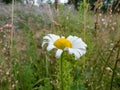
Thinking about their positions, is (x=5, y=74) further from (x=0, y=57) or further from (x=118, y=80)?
(x=118, y=80)

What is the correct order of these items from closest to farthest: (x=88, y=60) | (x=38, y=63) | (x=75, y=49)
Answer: (x=75, y=49) → (x=88, y=60) → (x=38, y=63)

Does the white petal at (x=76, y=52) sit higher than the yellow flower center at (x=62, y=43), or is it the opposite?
the yellow flower center at (x=62, y=43)

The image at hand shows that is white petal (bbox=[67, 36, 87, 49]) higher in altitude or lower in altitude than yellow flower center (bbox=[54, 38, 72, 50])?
lower

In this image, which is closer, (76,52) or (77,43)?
(76,52)

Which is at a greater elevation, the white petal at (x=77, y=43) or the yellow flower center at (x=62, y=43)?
the yellow flower center at (x=62, y=43)

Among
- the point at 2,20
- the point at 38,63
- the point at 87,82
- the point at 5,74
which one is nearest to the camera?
the point at 87,82

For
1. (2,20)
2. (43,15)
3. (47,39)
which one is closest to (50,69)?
(47,39)

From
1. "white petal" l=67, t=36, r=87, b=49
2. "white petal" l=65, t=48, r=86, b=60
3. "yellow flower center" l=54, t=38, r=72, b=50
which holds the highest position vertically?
"yellow flower center" l=54, t=38, r=72, b=50

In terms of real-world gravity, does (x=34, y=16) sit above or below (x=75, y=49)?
below

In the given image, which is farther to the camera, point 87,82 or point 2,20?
point 2,20

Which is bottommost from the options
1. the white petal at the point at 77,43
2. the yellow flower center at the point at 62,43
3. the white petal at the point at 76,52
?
the white petal at the point at 76,52
